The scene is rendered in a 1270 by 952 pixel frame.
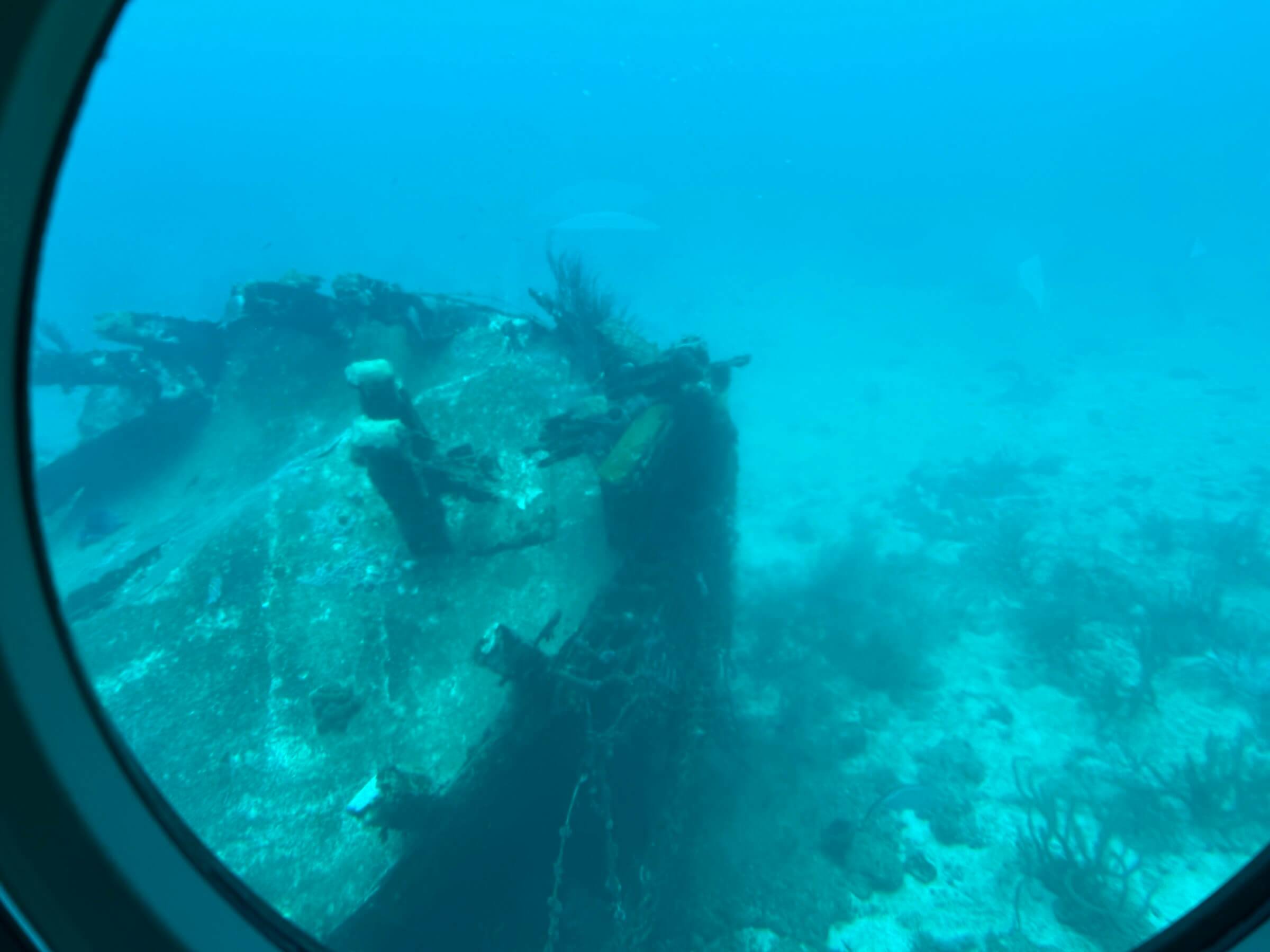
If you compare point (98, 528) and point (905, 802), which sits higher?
point (98, 528)

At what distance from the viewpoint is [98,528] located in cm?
851

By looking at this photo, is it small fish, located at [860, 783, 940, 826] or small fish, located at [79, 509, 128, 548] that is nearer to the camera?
small fish, located at [860, 783, 940, 826]

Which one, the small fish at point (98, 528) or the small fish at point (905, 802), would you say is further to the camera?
the small fish at point (98, 528)

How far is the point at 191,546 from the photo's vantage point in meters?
6.43

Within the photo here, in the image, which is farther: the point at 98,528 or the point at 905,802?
the point at 98,528

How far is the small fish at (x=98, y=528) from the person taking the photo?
8.50 meters

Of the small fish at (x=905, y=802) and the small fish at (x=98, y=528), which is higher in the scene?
the small fish at (x=98, y=528)

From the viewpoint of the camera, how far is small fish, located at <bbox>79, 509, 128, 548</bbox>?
8500mm

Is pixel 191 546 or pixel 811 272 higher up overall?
pixel 191 546

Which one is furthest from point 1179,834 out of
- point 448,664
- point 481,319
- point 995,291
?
point 995,291

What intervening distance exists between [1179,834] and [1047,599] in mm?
4165

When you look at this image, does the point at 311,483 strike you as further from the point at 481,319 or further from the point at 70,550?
the point at 70,550

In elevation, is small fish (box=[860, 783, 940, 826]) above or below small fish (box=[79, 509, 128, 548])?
below

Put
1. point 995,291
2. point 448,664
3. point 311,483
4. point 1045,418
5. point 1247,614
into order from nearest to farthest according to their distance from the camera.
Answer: point 448,664, point 311,483, point 1247,614, point 1045,418, point 995,291
